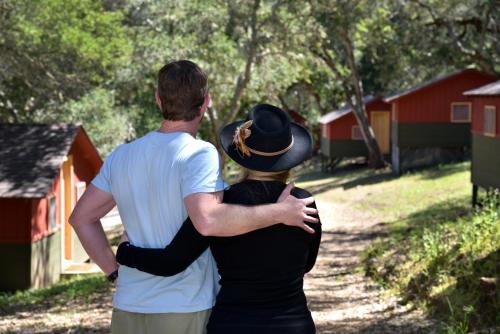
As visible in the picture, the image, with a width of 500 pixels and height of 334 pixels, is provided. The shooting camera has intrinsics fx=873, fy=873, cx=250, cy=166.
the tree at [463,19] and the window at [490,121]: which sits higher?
the tree at [463,19]

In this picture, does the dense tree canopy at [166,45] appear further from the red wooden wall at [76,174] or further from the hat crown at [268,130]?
the hat crown at [268,130]

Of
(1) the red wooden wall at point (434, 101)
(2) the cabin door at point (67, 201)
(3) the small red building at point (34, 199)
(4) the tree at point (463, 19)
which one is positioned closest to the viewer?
(3) the small red building at point (34, 199)

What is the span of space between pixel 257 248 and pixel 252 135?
0.55 meters

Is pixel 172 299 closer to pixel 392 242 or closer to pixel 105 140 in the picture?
pixel 392 242

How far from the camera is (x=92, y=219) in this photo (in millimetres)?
4180

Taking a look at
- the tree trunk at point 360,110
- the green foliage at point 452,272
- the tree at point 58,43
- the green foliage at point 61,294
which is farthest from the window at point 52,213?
the tree trunk at point 360,110

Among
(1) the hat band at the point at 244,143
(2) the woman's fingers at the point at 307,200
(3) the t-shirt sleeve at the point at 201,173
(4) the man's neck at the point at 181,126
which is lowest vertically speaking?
(2) the woman's fingers at the point at 307,200

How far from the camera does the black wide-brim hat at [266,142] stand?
13.2 feet

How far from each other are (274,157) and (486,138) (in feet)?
61.1

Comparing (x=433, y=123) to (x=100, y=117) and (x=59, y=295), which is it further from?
(x=59, y=295)

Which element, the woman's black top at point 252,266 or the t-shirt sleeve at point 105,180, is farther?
the t-shirt sleeve at point 105,180

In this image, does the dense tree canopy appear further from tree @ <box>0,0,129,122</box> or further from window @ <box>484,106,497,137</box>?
window @ <box>484,106,497,137</box>

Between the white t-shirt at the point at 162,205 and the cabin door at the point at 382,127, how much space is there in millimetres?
44893

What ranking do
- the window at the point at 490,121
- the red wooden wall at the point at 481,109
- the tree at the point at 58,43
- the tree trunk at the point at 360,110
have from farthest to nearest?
the tree trunk at the point at 360,110
the window at the point at 490,121
the red wooden wall at the point at 481,109
the tree at the point at 58,43
